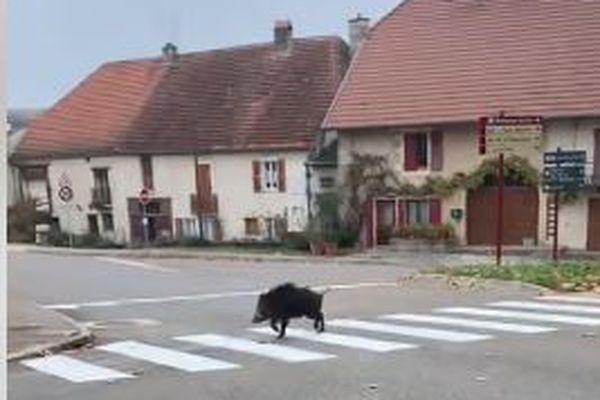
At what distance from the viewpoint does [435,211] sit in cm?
4209

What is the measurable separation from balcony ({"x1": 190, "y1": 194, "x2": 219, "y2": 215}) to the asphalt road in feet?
82.9

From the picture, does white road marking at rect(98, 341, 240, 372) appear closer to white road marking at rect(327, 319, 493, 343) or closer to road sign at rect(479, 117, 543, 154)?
white road marking at rect(327, 319, 493, 343)

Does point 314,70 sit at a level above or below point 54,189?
above

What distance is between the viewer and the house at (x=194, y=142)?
48281 mm

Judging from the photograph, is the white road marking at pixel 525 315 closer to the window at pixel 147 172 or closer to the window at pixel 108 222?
the window at pixel 147 172

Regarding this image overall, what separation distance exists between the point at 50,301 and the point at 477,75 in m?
23.6

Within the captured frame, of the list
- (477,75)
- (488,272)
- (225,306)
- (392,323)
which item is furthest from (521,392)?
(477,75)

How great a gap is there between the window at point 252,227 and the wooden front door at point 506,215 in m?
10.9

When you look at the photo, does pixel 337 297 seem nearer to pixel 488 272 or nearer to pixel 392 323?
pixel 488 272

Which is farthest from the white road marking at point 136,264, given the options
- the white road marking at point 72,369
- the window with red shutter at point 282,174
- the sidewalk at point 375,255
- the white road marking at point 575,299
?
the white road marking at point 72,369

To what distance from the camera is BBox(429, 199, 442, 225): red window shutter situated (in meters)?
42.0

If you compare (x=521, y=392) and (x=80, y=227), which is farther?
(x=80, y=227)

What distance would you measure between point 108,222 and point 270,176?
12.3 m

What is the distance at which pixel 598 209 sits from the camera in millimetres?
38469
